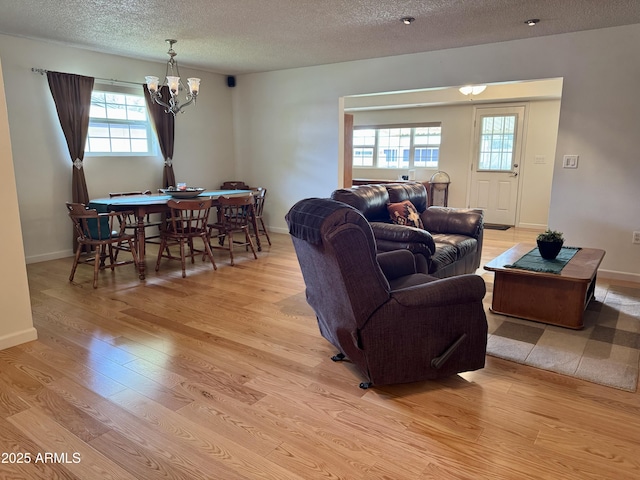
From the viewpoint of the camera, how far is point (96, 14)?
12.6 ft

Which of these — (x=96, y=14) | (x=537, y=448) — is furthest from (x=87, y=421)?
(x=96, y=14)

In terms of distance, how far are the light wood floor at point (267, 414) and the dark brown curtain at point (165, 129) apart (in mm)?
3436

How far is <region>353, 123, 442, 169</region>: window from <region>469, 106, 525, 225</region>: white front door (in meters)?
0.85

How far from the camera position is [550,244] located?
3.28m

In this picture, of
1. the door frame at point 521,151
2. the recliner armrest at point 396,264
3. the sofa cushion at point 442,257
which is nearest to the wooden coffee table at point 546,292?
the sofa cushion at point 442,257

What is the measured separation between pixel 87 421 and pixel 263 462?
89 centimetres

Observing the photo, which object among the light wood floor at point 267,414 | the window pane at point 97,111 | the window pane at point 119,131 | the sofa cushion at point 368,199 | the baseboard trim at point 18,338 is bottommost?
the light wood floor at point 267,414

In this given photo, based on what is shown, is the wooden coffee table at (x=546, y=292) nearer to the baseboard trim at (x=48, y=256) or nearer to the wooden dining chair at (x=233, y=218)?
the wooden dining chair at (x=233, y=218)

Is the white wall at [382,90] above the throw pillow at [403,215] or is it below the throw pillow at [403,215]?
above

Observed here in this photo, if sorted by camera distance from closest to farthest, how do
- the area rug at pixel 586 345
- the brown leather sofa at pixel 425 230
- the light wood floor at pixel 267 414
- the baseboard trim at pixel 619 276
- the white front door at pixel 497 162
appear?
the light wood floor at pixel 267 414
the area rug at pixel 586 345
the brown leather sofa at pixel 425 230
the baseboard trim at pixel 619 276
the white front door at pixel 497 162

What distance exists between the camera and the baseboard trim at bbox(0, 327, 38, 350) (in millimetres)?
2688

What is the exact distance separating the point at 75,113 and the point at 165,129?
1224 mm

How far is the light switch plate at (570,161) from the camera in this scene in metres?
4.45

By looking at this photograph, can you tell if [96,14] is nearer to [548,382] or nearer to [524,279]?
[524,279]
